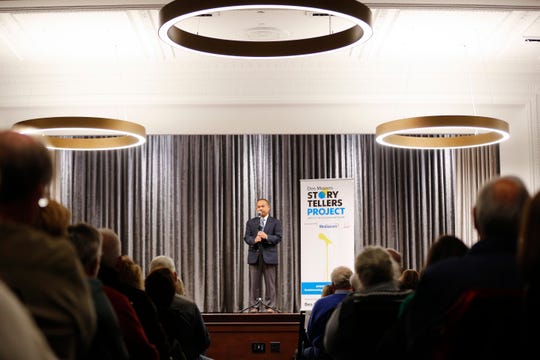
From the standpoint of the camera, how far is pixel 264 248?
38.8 feet

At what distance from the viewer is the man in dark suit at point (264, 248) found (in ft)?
38.6

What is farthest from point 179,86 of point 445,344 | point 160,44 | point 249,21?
point 445,344

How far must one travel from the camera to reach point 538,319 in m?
1.80

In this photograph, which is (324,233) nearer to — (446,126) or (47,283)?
(446,126)

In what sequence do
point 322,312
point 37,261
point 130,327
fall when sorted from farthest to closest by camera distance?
1. point 322,312
2. point 130,327
3. point 37,261

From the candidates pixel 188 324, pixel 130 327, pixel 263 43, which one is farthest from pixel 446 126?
pixel 130 327

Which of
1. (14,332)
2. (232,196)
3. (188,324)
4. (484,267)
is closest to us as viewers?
(14,332)

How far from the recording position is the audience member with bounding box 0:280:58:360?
4.25 feet

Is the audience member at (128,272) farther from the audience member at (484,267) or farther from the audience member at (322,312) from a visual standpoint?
the audience member at (484,267)

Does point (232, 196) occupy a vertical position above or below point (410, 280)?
above

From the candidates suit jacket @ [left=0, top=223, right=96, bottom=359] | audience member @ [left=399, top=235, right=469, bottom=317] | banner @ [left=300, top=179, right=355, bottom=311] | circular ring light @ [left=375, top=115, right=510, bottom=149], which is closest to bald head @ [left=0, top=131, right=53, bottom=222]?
suit jacket @ [left=0, top=223, right=96, bottom=359]

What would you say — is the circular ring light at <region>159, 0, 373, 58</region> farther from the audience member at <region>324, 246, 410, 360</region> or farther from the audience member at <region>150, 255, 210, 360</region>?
the audience member at <region>324, 246, 410, 360</region>

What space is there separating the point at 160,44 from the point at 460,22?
4119 millimetres

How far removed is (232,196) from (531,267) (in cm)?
1205
